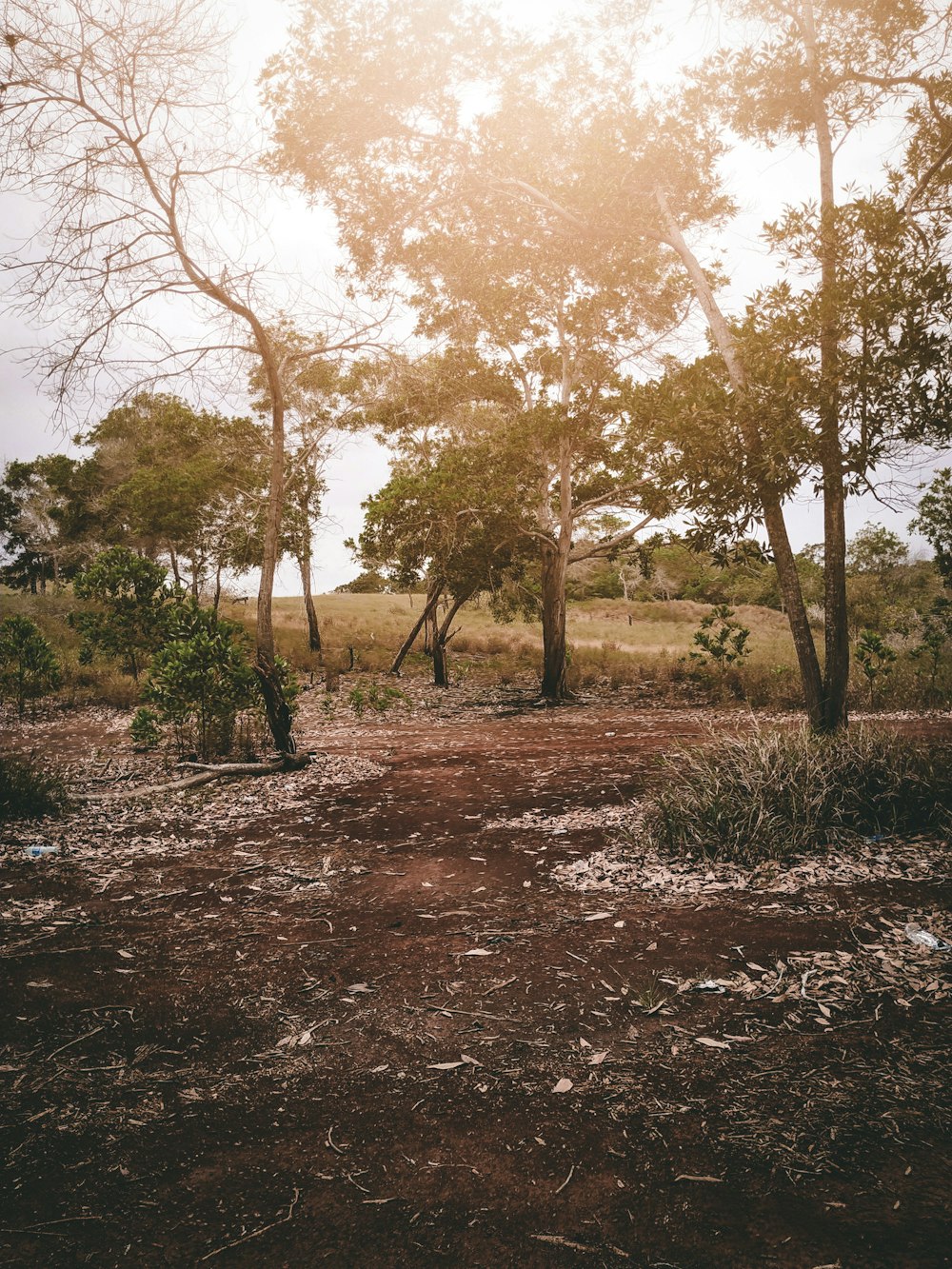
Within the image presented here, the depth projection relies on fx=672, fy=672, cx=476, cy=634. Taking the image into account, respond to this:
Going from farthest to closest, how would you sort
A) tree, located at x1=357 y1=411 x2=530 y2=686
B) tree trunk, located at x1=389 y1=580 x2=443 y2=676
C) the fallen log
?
1. tree trunk, located at x1=389 y1=580 x2=443 y2=676
2. tree, located at x1=357 y1=411 x2=530 y2=686
3. the fallen log

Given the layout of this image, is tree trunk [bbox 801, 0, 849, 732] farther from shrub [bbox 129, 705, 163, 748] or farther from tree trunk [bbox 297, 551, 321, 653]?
tree trunk [bbox 297, 551, 321, 653]

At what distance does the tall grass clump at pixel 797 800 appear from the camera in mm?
5469

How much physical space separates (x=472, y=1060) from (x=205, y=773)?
6.91 metres

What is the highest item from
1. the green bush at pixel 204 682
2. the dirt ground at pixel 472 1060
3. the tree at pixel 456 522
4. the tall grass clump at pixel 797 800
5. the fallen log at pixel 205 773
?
the tree at pixel 456 522

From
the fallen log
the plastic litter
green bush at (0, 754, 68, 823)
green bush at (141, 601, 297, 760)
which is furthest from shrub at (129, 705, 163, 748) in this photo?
the plastic litter

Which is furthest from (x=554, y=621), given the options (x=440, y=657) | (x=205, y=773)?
(x=205, y=773)

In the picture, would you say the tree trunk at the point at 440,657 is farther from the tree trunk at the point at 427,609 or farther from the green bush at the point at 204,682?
the green bush at the point at 204,682

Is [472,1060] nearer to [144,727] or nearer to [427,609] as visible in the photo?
[144,727]

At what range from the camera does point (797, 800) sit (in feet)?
18.5

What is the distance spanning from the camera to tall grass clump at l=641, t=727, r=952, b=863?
5469mm

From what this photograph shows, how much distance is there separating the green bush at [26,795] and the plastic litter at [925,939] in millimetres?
8076

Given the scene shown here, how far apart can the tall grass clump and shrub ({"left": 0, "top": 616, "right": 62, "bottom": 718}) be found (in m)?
14.2

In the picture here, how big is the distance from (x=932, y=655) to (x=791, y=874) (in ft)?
41.0

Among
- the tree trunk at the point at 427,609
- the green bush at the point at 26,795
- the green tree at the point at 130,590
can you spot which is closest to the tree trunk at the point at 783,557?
the green bush at the point at 26,795
